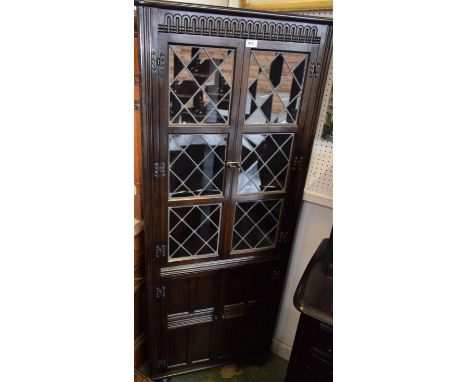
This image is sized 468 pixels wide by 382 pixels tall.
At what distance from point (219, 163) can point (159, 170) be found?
293mm

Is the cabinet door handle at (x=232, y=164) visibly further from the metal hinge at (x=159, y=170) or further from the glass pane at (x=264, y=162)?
the metal hinge at (x=159, y=170)

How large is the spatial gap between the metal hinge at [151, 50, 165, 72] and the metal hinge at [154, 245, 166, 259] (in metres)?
0.83

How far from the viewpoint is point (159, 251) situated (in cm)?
153

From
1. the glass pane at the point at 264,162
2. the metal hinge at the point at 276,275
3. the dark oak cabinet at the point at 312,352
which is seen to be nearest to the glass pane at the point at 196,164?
the glass pane at the point at 264,162

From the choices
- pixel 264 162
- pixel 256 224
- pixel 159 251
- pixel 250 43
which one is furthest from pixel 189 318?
pixel 250 43

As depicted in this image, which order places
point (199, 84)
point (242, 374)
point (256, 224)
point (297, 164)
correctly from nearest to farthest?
point (199, 84)
point (297, 164)
point (256, 224)
point (242, 374)

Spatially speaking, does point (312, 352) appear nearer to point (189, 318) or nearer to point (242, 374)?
point (189, 318)
